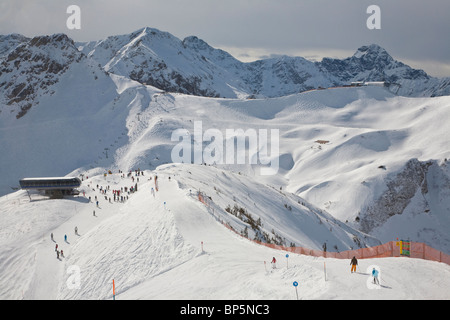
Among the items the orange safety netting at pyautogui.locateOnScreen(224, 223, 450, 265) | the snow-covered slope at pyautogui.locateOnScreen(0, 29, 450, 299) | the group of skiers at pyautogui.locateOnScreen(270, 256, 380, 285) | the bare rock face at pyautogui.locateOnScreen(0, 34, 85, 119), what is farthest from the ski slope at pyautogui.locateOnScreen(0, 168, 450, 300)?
the bare rock face at pyautogui.locateOnScreen(0, 34, 85, 119)

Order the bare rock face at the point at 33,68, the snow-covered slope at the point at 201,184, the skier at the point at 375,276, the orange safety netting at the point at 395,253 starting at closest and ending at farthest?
the skier at the point at 375,276
the orange safety netting at the point at 395,253
the snow-covered slope at the point at 201,184
the bare rock face at the point at 33,68

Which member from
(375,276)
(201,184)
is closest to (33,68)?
(201,184)

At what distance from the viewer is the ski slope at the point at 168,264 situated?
16.9 metres

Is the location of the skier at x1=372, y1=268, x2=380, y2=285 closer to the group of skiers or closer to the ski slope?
the group of skiers

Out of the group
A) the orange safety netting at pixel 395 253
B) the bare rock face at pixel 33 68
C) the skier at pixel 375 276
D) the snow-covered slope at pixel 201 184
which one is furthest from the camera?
the bare rock face at pixel 33 68

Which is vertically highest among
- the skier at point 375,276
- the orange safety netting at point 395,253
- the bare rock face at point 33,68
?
the bare rock face at point 33,68

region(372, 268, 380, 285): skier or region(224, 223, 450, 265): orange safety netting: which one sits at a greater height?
region(372, 268, 380, 285): skier

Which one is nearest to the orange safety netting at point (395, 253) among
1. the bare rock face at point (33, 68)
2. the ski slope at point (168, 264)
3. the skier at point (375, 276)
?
the ski slope at point (168, 264)

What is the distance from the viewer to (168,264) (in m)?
22.0

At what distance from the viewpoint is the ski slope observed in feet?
55.4

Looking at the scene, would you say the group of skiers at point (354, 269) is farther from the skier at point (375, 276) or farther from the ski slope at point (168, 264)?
the ski slope at point (168, 264)

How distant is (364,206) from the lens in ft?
253

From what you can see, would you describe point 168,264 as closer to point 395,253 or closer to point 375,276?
point 375,276
